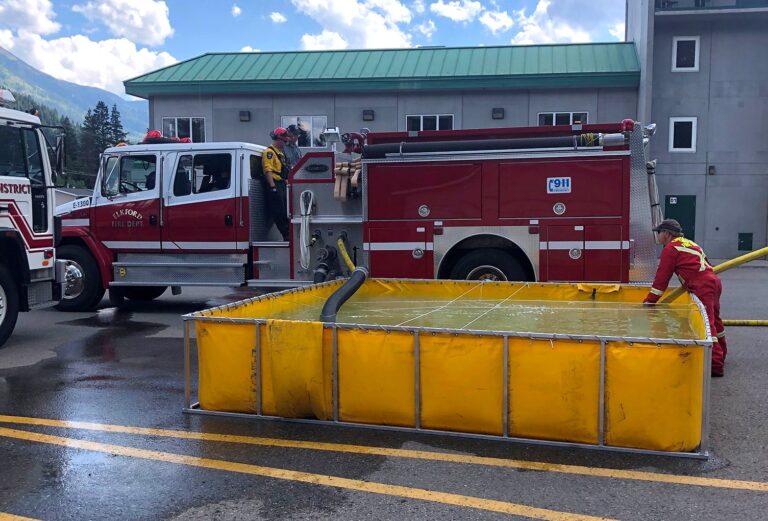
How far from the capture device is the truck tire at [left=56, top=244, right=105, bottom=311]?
11242mm

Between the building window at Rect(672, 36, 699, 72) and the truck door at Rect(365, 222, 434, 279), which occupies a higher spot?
the building window at Rect(672, 36, 699, 72)

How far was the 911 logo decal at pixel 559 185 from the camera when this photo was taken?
30.1 feet

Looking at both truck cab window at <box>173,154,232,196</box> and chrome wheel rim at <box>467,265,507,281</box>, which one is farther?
truck cab window at <box>173,154,232,196</box>

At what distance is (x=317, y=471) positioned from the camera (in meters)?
4.62

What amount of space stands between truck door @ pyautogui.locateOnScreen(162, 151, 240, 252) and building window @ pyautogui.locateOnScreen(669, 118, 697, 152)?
17.5m

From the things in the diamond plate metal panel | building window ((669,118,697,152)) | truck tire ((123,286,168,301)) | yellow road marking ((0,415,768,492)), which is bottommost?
yellow road marking ((0,415,768,492))

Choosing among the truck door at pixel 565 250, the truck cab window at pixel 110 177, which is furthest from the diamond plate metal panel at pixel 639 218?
the truck cab window at pixel 110 177

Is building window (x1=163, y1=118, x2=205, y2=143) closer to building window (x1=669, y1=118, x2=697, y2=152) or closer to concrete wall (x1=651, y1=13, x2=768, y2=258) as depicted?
concrete wall (x1=651, y1=13, x2=768, y2=258)

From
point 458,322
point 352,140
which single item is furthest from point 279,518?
point 352,140

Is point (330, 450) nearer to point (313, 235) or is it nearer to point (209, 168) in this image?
point (313, 235)

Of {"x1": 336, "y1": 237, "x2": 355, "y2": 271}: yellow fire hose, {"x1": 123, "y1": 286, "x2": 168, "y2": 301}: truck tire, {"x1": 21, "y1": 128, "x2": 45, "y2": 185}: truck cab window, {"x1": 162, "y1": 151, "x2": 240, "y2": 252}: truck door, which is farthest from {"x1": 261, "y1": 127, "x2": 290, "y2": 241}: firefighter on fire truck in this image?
{"x1": 21, "y1": 128, "x2": 45, "y2": 185}: truck cab window

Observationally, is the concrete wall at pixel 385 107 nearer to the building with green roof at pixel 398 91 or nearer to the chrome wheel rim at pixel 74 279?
the building with green roof at pixel 398 91

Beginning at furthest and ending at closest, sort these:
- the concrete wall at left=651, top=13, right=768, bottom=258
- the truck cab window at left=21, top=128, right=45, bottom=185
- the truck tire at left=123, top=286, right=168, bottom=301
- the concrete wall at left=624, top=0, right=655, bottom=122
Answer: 1. the concrete wall at left=651, top=13, right=768, bottom=258
2. the concrete wall at left=624, top=0, right=655, bottom=122
3. the truck tire at left=123, top=286, right=168, bottom=301
4. the truck cab window at left=21, top=128, right=45, bottom=185

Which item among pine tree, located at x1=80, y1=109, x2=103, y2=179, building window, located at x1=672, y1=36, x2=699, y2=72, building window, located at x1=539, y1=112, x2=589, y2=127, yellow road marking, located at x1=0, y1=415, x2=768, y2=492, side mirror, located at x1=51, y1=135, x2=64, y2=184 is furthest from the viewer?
pine tree, located at x1=80, y1=109, x2=103, y2=179
